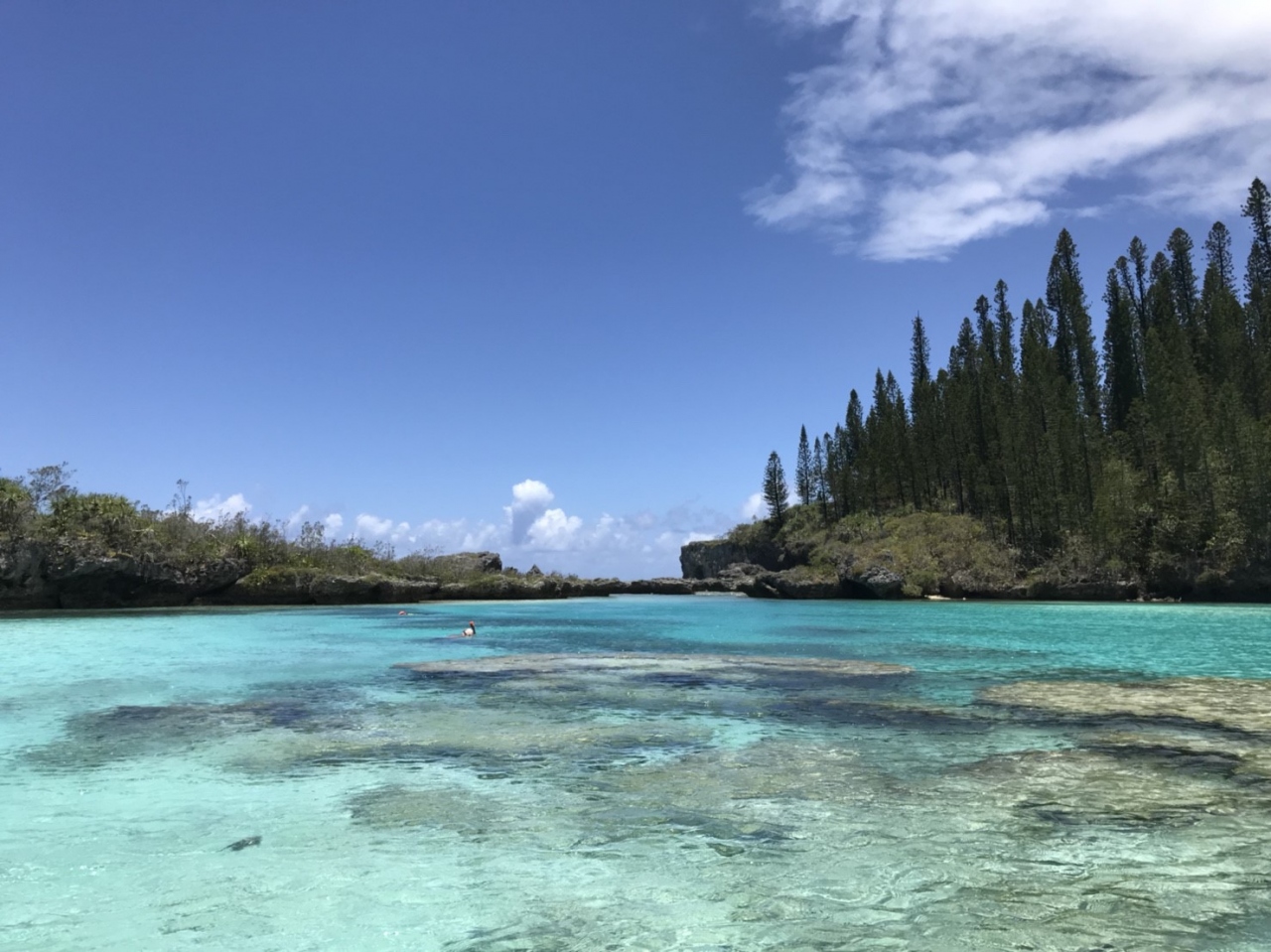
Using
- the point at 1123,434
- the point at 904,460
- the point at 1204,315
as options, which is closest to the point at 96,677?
the point at 1123,434

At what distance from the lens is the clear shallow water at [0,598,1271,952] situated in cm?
513

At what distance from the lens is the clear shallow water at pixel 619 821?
16.8 feet

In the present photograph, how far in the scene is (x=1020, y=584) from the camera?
63.3 metres

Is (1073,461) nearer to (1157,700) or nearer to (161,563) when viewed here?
(1157,700)

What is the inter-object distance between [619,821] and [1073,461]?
73.8 m

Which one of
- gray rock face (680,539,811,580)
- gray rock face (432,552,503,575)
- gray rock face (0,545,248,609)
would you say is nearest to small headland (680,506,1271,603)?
gray rock face (680,539,811,580)

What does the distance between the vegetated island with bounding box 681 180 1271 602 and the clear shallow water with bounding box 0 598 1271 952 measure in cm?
5008

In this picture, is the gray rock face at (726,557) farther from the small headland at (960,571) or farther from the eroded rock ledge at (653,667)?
the eroded rock ledge at (653,667)

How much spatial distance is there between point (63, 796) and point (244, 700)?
21.3ft

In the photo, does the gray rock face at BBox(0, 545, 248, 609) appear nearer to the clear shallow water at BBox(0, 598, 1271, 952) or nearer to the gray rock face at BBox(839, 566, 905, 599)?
the clear shallow water at BBox(0, 598, 1271, 952)

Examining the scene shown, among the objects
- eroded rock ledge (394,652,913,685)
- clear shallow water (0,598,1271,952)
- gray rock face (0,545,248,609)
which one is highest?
gray rock face (0,545,248,609)

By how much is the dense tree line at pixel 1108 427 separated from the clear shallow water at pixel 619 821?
166 ft

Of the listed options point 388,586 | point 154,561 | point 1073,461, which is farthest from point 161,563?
point 1073,461

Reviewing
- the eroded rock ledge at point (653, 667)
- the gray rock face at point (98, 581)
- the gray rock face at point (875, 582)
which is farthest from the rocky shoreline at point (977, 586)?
the gray rock face at point (98, 581)
